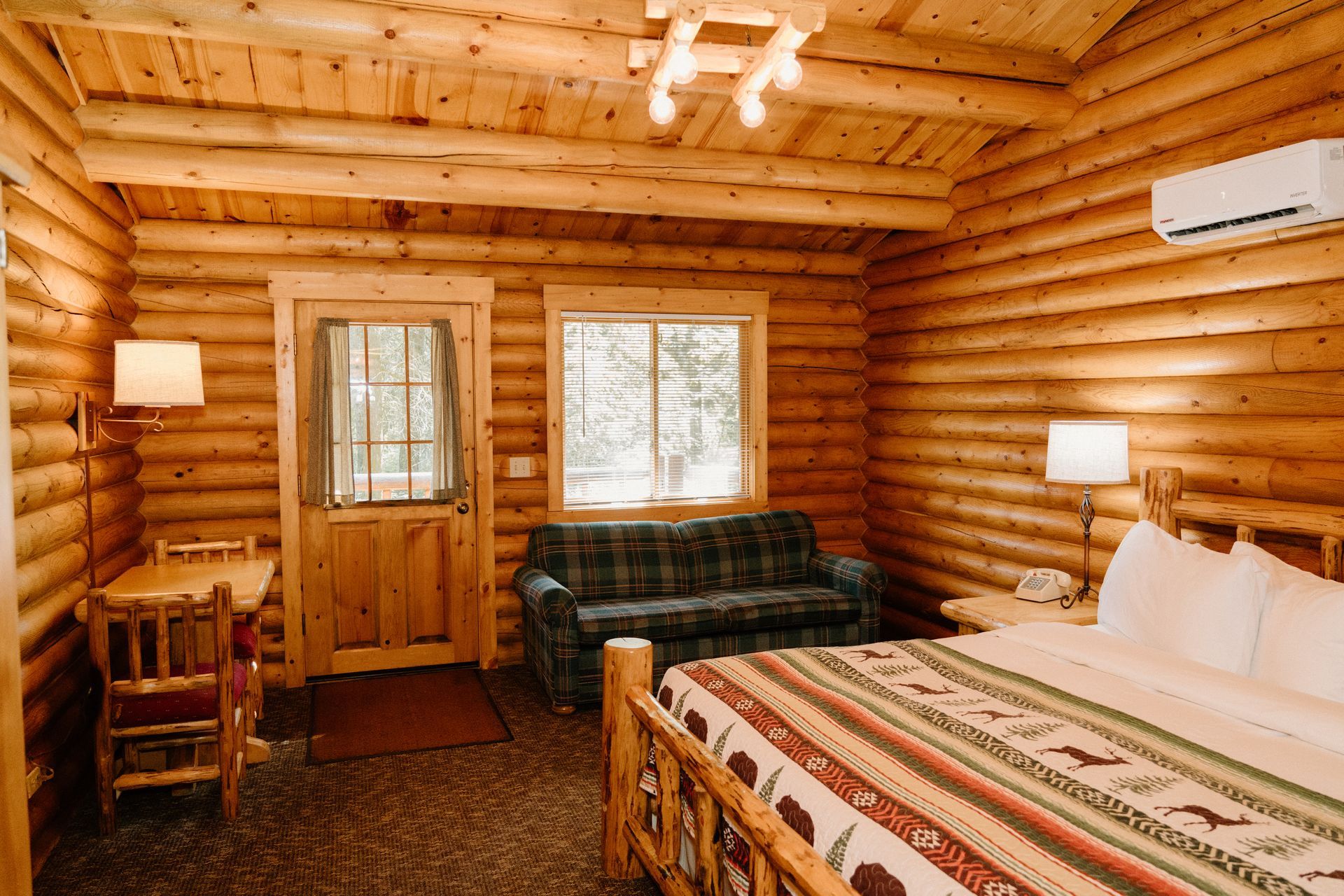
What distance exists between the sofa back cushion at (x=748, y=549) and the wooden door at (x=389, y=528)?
141 centimetres

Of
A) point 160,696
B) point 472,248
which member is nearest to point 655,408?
point 472,248

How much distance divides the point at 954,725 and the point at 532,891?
161cm

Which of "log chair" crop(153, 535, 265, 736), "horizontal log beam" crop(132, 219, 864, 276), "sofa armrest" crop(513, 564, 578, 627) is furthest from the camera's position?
"horizontal log beam" crop(132, 219, 864, 276)

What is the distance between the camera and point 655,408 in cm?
596

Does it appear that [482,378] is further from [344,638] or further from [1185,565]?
[1185,565]

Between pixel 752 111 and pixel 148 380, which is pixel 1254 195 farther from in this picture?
pixel 148 380

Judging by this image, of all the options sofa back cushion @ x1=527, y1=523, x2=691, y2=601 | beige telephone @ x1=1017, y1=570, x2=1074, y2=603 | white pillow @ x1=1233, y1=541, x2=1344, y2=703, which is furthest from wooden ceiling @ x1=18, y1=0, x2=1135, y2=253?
white pillow @ x1=1233, y1=541, x2=1344, y2=703

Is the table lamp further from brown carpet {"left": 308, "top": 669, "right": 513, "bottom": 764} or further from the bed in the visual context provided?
brown carpet {"left": 308, "top": 669, "right": 513, "bottom": 764}

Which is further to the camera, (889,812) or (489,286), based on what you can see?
(489,286)

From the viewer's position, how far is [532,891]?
304cm

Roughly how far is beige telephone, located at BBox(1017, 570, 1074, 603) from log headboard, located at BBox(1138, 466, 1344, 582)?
1.62 ft

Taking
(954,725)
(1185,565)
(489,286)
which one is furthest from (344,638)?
(1185,565)

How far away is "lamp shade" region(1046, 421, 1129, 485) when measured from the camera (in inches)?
155

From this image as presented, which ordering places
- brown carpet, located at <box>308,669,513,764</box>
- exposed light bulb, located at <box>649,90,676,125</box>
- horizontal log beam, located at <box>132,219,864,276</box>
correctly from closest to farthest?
exposed light bulb, located at <box>649,90,676,125</box> < brown carpet, located at <box>308,669,513,764</box> < horizontal log beam, located at <box>132,219,864,276</box>
